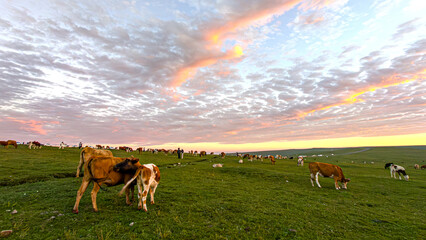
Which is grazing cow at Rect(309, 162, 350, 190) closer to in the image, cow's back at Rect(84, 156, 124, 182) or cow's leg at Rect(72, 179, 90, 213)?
cow's back at Rect(84, 156, 124, 182)

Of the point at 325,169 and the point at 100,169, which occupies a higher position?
the point at 100,169

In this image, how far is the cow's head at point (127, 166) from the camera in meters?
8.63

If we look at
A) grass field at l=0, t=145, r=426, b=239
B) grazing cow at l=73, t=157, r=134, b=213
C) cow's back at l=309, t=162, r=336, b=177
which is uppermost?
grazing cow at l=73, t=157, r=134, b=213

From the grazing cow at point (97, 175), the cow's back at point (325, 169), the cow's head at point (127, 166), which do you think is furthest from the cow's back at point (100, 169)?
the cow's back at point (325, 169)

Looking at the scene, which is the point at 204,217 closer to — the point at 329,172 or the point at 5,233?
the point at 5,233

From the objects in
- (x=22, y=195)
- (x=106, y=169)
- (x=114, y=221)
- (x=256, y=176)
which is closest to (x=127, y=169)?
(x=106, y=169)

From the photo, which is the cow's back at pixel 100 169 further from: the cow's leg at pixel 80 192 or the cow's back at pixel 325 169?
the cow's back at pixel 325 169

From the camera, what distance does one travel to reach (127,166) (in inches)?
346

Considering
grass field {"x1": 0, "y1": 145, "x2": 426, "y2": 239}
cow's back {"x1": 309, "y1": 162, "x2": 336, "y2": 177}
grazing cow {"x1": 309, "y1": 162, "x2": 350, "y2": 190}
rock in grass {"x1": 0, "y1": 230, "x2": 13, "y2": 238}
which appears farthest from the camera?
cow's back {"x1": 309, "y1": 162, "x2": 336, "y2": 177}

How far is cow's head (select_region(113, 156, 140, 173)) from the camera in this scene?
863 centimetres

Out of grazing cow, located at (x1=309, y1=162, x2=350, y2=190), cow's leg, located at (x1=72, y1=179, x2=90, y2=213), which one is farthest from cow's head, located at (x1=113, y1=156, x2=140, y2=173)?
grazing cow, located at (x1=309, y1=162, x2=350, y2=190)

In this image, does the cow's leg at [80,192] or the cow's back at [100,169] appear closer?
the cow's leg at [80,192]

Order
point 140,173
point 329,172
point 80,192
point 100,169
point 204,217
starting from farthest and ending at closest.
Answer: point 329,172 < point 140,173 < point 100,169 < point 80,192 < point 204,217

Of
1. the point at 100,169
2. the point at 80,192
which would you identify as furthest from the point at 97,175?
the point at 80,192
